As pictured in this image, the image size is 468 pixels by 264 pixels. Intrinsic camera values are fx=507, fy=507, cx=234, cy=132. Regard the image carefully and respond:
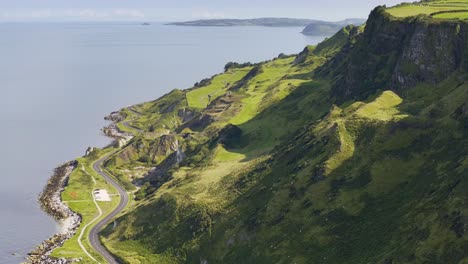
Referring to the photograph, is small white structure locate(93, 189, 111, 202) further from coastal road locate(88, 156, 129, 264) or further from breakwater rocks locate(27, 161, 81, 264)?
breakwater rocks locate(27, 161, 81, 264)

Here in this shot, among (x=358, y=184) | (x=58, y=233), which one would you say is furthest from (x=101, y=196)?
(x=358, y=184)

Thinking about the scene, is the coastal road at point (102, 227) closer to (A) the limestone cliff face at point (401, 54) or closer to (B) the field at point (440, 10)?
(A) the limestone cliff face at point (401, 54)

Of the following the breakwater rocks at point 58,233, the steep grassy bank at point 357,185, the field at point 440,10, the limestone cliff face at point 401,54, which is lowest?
the breakwater rocks at point 58,233

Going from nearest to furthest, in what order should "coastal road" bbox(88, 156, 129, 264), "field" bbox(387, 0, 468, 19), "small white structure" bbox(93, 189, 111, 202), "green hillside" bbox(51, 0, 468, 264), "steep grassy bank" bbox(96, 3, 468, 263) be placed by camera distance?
"steep grassy bank" bbox(96, 3, 468, 263), "green hillside" bbox(51, 0, 468, 264), "coastal road" bbox(88, 156, 129, 264), "field" bbox(387, 0, 468, 19), "small white structure" bbox(93, 189, 111, 202)

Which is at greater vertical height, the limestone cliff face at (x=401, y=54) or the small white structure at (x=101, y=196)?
the limestone cliff face at (x=401, y=54)

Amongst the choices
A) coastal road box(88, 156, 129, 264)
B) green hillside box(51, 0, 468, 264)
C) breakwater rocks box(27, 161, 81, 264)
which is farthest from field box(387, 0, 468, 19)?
breakwater rocks box(27, 161, 81, 264)

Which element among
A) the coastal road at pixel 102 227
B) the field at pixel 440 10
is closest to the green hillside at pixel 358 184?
the field at pixel 440 10
